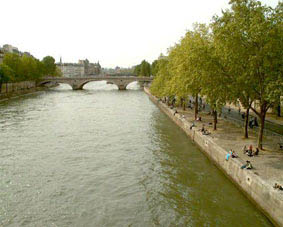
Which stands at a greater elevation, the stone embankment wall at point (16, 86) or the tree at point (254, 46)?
the tree at point (254, 46)

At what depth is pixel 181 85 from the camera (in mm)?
33156

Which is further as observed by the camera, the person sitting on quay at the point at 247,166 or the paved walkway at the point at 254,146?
the person sitting on quay at the point at 247,166

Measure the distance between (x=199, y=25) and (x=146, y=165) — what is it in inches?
793

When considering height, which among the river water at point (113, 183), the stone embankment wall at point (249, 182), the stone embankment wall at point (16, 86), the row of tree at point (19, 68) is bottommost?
the river water at point (113, 183)

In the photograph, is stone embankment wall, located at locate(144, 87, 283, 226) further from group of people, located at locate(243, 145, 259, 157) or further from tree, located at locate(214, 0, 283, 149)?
tree, located at locate(214, 0, 283, 149)

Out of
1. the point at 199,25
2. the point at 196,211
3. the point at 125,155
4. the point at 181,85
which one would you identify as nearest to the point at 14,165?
the point at 125,155

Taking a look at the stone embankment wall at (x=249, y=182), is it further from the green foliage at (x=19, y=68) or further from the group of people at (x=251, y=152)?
the green foliage at (x=19, y=68)

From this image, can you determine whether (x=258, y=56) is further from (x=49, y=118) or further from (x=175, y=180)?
(x=49, y=118)

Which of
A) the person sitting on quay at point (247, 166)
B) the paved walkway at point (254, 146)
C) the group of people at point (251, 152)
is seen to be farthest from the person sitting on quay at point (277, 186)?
the group of people at point (251, 152)

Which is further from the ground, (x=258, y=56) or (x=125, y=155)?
(x=258, y=56)

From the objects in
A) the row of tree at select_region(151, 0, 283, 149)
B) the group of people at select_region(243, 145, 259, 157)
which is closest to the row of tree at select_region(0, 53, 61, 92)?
the row of tree at select_region(151, 0, 283, 149)

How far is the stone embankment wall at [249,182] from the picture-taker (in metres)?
14.5

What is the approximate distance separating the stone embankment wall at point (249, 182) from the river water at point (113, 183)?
0.51 meters

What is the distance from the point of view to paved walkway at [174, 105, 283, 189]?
57.6ft
